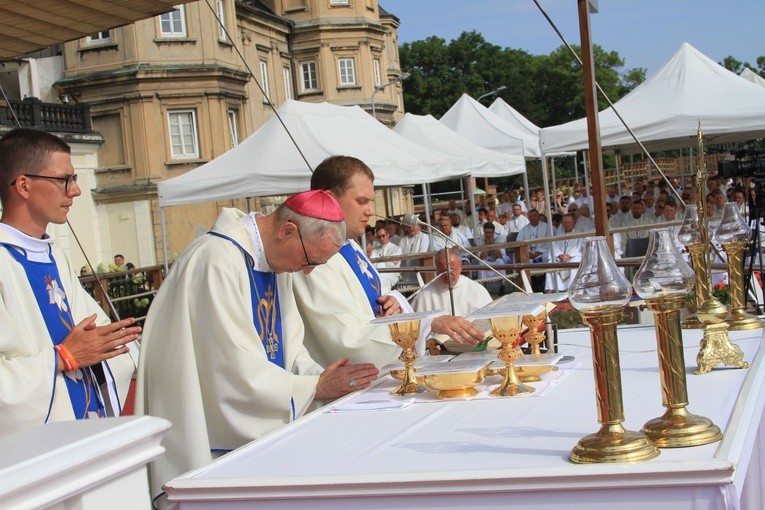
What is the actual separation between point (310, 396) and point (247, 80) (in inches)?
1168

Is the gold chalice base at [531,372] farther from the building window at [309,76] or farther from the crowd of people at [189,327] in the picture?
the building window at [309,76]

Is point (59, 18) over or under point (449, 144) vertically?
under

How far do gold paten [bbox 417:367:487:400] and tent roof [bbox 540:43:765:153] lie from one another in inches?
376

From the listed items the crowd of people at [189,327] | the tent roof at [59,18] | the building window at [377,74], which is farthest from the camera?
the building window at [377,74]

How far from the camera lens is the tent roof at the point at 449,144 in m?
16.9

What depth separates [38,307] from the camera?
11.2ft

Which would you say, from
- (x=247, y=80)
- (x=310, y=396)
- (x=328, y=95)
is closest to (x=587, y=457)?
(x=310, y=396)

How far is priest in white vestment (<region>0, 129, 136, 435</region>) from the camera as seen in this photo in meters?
3.15

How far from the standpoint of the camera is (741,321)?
4035mm

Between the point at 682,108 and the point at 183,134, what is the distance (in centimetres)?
2051

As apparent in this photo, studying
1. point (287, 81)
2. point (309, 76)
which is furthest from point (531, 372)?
point (309, 76)

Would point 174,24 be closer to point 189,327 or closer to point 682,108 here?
point 682,108

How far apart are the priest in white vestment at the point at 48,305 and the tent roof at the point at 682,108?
974 centimetres

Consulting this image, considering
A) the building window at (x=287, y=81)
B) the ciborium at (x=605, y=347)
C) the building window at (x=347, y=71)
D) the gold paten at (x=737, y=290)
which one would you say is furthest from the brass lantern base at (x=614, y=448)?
the building window at (x=347, y=71)
